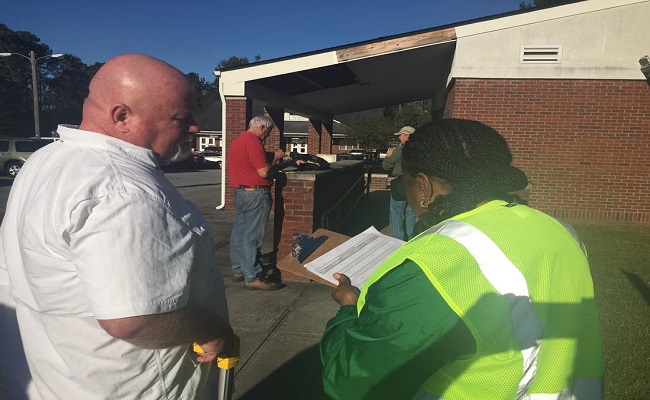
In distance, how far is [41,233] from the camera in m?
1.37

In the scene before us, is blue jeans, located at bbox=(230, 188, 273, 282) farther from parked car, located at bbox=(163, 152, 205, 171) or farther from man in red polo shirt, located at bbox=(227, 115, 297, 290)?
parked car, located at bbox=(163, 152, 205, 171)

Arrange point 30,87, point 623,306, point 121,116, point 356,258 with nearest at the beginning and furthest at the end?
point 121,116 → point 356,258 → point 623,306 → point 30,87

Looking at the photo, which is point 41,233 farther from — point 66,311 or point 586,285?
point 586,285

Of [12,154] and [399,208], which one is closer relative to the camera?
[399,208]

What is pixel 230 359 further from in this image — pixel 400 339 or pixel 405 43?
pixel 405 43

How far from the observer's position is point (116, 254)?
1269 millimetres

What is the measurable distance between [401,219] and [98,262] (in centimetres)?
600

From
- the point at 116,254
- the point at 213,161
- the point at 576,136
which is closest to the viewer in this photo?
the point at 116,254

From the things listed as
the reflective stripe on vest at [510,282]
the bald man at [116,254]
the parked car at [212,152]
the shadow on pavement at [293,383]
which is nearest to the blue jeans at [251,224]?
the shadow on pavement at [293,383]

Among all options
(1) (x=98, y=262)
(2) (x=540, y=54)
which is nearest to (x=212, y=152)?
(2) (x=540, y=54)

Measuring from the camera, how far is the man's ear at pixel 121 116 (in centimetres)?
150

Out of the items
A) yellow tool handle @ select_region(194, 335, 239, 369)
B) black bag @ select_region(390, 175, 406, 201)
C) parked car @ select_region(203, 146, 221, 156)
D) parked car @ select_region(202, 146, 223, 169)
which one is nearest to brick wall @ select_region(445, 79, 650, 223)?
black bag @ select_region(390, 175, 406, 201)

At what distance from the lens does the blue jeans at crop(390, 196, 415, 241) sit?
273 inches

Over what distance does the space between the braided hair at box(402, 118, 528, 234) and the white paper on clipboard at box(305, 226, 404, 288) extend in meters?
0.50
